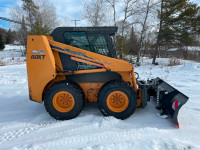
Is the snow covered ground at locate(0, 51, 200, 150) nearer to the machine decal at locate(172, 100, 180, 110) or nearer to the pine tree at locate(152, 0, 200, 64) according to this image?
the machine decal at locate(172, 100, 180, 110)

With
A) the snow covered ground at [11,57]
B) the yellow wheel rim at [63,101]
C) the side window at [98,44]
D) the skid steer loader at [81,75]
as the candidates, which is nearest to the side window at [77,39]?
the skid steer loader at [81,75]

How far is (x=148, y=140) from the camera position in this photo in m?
2.18

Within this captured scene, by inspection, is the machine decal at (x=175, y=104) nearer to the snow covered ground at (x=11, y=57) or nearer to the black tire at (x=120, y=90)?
the black tire at (x=120, y=90)

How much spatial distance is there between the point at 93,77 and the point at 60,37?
51.3 inches

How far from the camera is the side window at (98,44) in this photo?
10.2 feet

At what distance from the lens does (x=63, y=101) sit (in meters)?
3.05

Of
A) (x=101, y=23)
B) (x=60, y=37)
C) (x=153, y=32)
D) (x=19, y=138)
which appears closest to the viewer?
(x=19, y=138)

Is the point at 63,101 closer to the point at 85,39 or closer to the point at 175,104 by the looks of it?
the point at 85,39

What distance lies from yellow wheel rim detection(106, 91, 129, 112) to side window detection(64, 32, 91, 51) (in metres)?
1.32

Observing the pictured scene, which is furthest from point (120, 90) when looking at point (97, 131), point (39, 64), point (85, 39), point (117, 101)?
point (39, 64)

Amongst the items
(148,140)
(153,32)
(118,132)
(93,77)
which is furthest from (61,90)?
(153,32)

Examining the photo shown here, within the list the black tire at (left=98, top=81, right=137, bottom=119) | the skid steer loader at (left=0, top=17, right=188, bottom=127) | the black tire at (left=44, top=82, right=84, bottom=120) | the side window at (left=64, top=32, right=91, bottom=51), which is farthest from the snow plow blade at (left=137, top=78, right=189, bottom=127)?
the side window at (left=64, top=32, right=91, bottom=51)

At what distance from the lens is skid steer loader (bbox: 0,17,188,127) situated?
295 cm

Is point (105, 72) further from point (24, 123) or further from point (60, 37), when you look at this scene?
point (24, 123)
